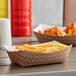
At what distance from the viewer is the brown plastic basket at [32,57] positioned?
754 mm

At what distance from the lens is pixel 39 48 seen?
2.63 feet

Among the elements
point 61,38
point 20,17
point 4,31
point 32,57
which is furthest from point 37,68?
point 20,17

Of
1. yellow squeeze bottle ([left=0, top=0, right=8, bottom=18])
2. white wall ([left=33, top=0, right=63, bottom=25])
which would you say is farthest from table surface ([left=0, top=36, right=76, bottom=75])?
white wall ([left=33, top=0, right=63, bottom=25])

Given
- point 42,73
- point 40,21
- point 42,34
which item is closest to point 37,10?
point 40,21

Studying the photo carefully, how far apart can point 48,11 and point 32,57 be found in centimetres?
89

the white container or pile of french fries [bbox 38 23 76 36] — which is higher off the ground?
the white container

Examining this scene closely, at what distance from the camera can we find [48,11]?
163 cm

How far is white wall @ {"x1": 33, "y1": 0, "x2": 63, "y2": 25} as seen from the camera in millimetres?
1597

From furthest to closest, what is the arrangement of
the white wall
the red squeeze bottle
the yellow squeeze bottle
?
the white wall → the red squeeze bottle → the yellow squeeze bottle

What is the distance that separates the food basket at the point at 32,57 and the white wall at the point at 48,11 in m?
0.81

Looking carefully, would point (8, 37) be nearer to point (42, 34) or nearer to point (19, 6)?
point (42, 34)

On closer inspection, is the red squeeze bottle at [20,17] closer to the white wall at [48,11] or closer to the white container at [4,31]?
the white wall at [48,11]

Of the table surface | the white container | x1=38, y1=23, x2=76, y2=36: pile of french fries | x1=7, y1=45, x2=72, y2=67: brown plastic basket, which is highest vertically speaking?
the white container

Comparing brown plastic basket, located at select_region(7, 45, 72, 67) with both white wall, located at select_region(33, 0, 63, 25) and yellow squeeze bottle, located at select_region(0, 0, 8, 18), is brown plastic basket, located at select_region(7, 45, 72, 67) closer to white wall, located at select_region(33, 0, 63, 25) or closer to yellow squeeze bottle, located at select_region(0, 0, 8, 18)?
yellow squeeze bottle, located at select_region(0, 0, 8, 18)
